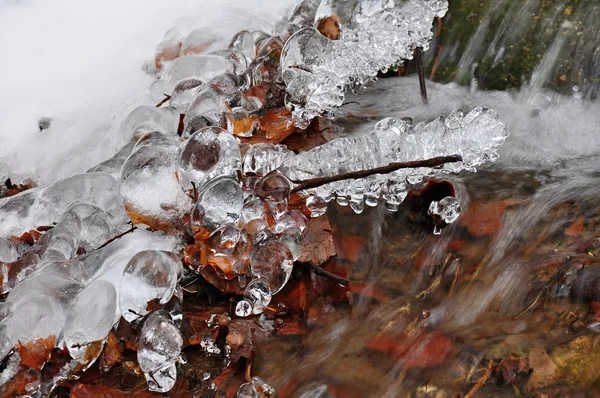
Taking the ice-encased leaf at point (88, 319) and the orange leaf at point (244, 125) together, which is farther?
the orange leaf at point (244, 125)

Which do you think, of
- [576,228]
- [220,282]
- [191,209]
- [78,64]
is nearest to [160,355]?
[220,282]

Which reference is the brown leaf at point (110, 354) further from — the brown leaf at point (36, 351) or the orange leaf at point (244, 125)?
the orange leaf at point (244, 125)

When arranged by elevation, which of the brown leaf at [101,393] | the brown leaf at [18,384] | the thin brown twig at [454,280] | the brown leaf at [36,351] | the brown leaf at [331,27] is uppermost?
the brown leaf at [331,27]

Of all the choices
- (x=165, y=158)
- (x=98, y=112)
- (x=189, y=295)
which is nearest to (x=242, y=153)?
(x=165, y=158)

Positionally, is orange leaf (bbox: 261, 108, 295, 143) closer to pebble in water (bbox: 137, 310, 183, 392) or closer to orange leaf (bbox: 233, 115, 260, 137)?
orange leaf (bbox: 233, 115, 260, 137)

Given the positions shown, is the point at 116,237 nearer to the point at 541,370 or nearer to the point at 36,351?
the point at 36,351

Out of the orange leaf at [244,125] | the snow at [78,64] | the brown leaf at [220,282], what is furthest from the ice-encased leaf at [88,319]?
the snow at [78,64]
